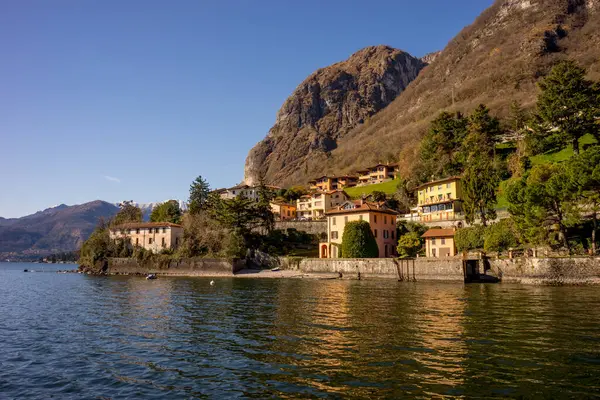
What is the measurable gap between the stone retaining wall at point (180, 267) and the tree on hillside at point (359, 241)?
2336 centimetres

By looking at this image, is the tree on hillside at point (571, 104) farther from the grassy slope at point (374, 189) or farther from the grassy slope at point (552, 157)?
the grassy slope at point (374, 189)

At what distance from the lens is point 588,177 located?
139ft

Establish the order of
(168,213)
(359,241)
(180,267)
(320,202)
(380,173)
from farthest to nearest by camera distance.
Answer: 1. (380,173)
2. (168,213)
3. (320,202)
4. (180,267)
5. (359,241)

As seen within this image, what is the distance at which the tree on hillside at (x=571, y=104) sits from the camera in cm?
6475

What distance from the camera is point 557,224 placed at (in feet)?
161

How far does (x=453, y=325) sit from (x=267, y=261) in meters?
57.1

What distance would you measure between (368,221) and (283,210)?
44558 millimetres

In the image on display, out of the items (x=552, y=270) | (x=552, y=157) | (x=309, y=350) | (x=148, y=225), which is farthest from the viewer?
(x=148, y=225)

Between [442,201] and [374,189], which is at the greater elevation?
[374,189]

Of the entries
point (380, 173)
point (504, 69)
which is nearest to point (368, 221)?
point (380, 173)

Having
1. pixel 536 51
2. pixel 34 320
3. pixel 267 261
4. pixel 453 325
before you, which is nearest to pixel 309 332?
pixel 453 325

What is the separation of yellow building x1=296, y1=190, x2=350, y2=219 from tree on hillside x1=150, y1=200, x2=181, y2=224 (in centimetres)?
3367

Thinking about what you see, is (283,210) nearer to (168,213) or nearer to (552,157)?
(168,213)

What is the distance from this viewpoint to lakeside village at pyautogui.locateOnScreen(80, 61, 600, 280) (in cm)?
4697
